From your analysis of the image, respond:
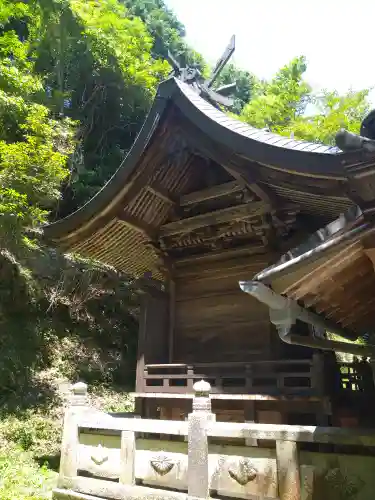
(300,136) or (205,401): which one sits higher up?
(300,136)

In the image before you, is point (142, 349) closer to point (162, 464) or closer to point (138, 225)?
point (138, 225)

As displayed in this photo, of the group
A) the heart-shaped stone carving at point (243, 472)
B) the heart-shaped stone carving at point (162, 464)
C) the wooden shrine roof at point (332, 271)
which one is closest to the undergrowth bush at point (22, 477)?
the heart-shaped stone carving at point (162, 464)

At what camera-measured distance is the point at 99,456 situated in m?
5.63

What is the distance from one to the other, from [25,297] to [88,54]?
1190 cm

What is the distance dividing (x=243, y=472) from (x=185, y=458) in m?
0.77

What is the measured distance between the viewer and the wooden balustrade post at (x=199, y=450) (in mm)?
4621

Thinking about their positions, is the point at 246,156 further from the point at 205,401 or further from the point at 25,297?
the point at 25,297

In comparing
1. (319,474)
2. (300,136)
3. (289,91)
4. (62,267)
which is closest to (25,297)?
(62,267)

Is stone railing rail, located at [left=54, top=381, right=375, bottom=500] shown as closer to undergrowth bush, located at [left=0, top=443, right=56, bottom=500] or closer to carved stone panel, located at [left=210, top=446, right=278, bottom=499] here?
carved stone panel, located at [left=210, top=446, right=278, bottom=499]

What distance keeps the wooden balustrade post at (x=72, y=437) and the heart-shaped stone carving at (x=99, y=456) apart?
35cm

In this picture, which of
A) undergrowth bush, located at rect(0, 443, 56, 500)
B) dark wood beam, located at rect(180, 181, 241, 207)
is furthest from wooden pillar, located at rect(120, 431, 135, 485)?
dark wood beam, located at rect(180, 181, 241, 207)

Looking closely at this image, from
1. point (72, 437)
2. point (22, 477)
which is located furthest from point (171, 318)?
point (22, 477)

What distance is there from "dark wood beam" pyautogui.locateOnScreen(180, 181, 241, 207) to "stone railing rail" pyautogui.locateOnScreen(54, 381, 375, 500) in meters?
3.25

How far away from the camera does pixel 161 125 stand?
22.8 feet
